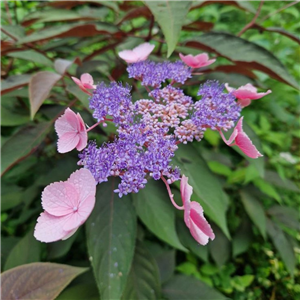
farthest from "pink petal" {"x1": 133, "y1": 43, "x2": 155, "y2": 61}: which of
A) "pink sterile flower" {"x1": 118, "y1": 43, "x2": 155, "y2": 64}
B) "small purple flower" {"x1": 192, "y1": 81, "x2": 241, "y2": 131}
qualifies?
"small purple flower" {"x1": 192, "y1": 81, "x2": 241, "y2": 131}

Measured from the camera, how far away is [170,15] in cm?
63

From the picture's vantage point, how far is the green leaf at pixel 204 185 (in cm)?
68

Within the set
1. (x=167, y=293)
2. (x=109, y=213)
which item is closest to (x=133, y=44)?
(x=109, y=213)

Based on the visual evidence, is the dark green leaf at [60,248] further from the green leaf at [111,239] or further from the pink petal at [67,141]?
the pink petal at [67,141]

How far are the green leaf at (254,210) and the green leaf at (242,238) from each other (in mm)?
117

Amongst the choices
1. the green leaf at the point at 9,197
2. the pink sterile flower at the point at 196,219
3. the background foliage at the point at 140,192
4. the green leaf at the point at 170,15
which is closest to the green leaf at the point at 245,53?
the background foliage at the point at 140,192

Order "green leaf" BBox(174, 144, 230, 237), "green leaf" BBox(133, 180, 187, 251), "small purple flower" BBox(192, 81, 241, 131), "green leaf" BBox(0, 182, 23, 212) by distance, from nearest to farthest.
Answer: "small purple flower" BBox(192, 81, 241, 131) → "green leaf" BBox(174, 144, 230, 237) → "green leaf" BBox(133, 180, 187, 251) → "green leaf" BBox(0, 182, 23, 212)

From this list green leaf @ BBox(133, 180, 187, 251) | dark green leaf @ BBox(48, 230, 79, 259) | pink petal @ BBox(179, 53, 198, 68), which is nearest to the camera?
pink petal @ BBox(179, 53, 198, 68)

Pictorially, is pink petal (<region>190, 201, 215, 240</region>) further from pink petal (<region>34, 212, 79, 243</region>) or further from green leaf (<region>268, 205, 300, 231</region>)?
green leaf (<region>268, 205, 300, 231</region>)

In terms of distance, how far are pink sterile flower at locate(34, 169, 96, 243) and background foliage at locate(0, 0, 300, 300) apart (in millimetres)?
228

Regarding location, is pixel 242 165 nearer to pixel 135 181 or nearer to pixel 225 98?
pixel 225 98

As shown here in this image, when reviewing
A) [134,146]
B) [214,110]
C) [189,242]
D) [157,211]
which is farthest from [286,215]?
[134,146]

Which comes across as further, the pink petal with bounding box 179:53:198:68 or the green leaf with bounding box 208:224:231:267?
the green leaf with bounding box 208:224:231:267

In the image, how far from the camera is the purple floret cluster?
0.40 metres
